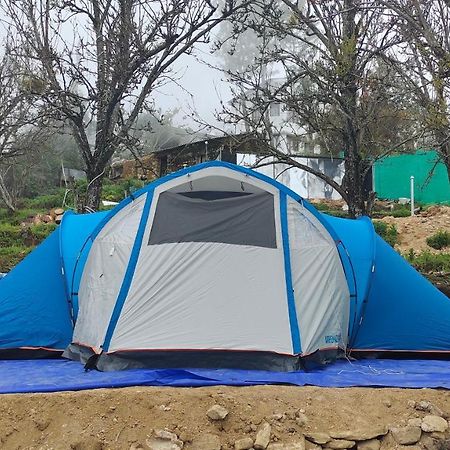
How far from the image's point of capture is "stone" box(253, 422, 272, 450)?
3.79 meters

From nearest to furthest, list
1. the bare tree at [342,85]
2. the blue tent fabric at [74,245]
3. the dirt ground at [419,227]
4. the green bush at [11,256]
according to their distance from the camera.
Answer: the blue tent fabric at [74,245]
the bare tree at [342,85]
the green bush at [11,256]
the dirt ground at [419,227]

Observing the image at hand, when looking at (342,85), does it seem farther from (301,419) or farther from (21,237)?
(21,237)

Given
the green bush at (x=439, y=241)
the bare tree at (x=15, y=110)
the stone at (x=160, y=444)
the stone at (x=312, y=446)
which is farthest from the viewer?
the green bush at (x=439, y=241)

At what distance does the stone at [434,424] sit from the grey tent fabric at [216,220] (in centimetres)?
189

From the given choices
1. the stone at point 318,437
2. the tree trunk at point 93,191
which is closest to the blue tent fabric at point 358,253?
the stone at point 318,437

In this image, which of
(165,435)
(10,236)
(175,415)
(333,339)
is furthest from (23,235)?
(165,435)

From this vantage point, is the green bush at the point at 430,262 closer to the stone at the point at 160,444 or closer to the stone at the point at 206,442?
the stone at the point at 206,442

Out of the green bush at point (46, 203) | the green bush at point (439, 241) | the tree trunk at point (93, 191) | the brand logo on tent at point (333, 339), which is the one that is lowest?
the brand logo on tent at point (333, 339)

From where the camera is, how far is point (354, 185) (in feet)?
27.1

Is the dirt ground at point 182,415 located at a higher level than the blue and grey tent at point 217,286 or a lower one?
lower

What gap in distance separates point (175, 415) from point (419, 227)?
1071 centimetres

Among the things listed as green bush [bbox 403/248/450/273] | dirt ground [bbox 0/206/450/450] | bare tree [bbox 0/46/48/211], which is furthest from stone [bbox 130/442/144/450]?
green bush [bbox 403/248/450/273]

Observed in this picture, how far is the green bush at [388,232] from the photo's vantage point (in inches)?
503

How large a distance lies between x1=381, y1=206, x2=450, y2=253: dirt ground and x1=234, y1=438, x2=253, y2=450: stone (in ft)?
29.0
